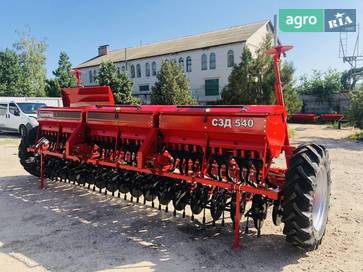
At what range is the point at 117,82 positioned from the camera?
2491 cm

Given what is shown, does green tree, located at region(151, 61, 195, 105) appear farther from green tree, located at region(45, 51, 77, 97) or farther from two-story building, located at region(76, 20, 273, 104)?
green tree, located at region(45, 51, 77, 97)

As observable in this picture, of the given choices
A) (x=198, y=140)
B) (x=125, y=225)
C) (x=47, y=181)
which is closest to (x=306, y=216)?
(x=198, y=140)

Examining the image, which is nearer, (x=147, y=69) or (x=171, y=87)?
(x=171, y=87)

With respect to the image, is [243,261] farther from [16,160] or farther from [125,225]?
[16,160]

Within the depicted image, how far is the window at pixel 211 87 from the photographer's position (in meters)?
34.3

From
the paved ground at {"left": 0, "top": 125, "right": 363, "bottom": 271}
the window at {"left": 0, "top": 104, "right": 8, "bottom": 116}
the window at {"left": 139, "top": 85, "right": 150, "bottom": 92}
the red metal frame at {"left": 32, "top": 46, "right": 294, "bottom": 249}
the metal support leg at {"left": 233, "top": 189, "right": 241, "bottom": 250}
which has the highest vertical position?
the window at {"left": 139, "top": 85, "right": 150, "bottom": 92}

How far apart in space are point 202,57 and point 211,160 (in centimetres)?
3138

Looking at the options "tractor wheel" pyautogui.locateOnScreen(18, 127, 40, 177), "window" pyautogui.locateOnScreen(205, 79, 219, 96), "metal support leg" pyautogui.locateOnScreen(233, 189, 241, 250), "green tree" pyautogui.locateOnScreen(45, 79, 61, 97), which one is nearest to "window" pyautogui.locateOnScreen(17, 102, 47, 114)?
"tractor wheel" pyautogui.locateOnScreen(18, 127, 40, 177)

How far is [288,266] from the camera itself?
149 inches

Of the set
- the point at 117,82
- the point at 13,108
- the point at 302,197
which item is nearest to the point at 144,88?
the point at 117,82

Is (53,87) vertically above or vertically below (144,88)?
above

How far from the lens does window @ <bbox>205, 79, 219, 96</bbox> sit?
34.3 meters

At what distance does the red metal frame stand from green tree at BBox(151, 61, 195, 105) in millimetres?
17000

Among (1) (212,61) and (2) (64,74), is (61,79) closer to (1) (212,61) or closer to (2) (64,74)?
(2) (64,74)
